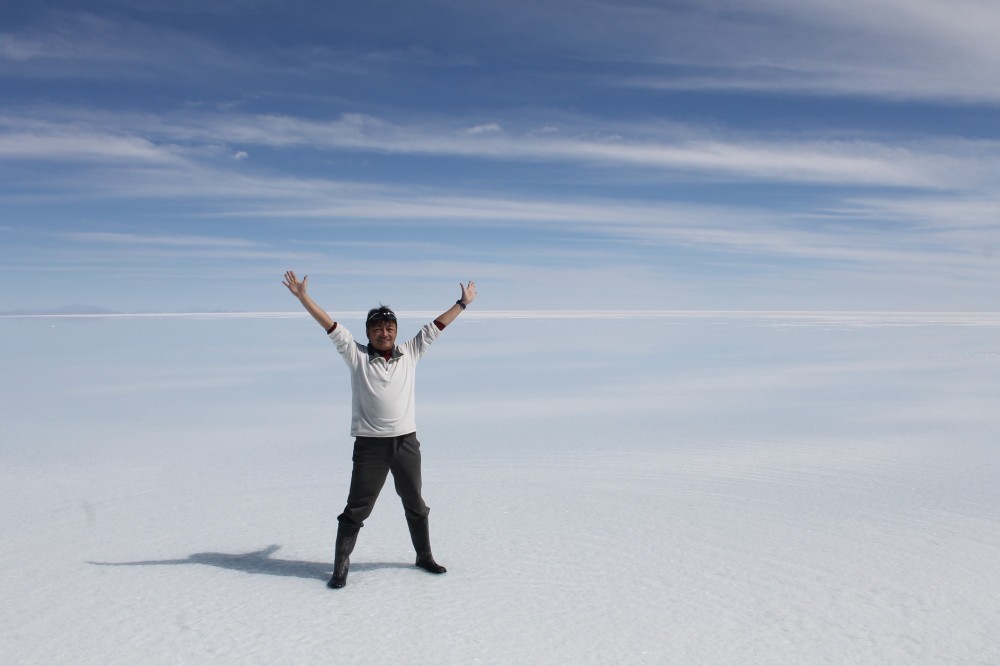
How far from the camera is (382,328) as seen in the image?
4.32 meters

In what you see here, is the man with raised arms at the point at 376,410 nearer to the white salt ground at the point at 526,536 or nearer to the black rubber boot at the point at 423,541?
the black rubber boot at the point at 423,541

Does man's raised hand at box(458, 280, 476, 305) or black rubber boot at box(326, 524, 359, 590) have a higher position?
man's raised hand at box(458, 280, 476, 305)

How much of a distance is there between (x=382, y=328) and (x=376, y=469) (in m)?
0.76

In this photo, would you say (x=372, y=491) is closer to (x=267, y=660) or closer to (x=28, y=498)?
(x=267, y=660)

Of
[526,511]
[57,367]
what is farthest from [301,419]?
[57,367]

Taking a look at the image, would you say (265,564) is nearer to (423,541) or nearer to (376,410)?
(423,541)

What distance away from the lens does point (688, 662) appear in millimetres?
3541

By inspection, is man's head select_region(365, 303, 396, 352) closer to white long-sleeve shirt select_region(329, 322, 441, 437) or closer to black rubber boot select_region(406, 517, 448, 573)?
white long-sleeve shirt select_region(329, 322, 441, 437)

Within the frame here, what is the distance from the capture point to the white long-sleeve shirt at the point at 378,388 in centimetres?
431

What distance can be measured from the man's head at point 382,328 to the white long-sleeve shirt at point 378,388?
6cm

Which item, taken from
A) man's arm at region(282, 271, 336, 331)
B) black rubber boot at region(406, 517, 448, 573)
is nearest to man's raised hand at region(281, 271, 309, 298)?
man's arm at region(282, 271, 336, 331)

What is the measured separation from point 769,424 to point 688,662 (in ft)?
21.4

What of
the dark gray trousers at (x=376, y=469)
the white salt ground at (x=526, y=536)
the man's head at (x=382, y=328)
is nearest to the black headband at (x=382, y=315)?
the man's head at (x=382, y=328)

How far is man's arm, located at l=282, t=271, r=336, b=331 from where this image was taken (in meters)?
4.26
